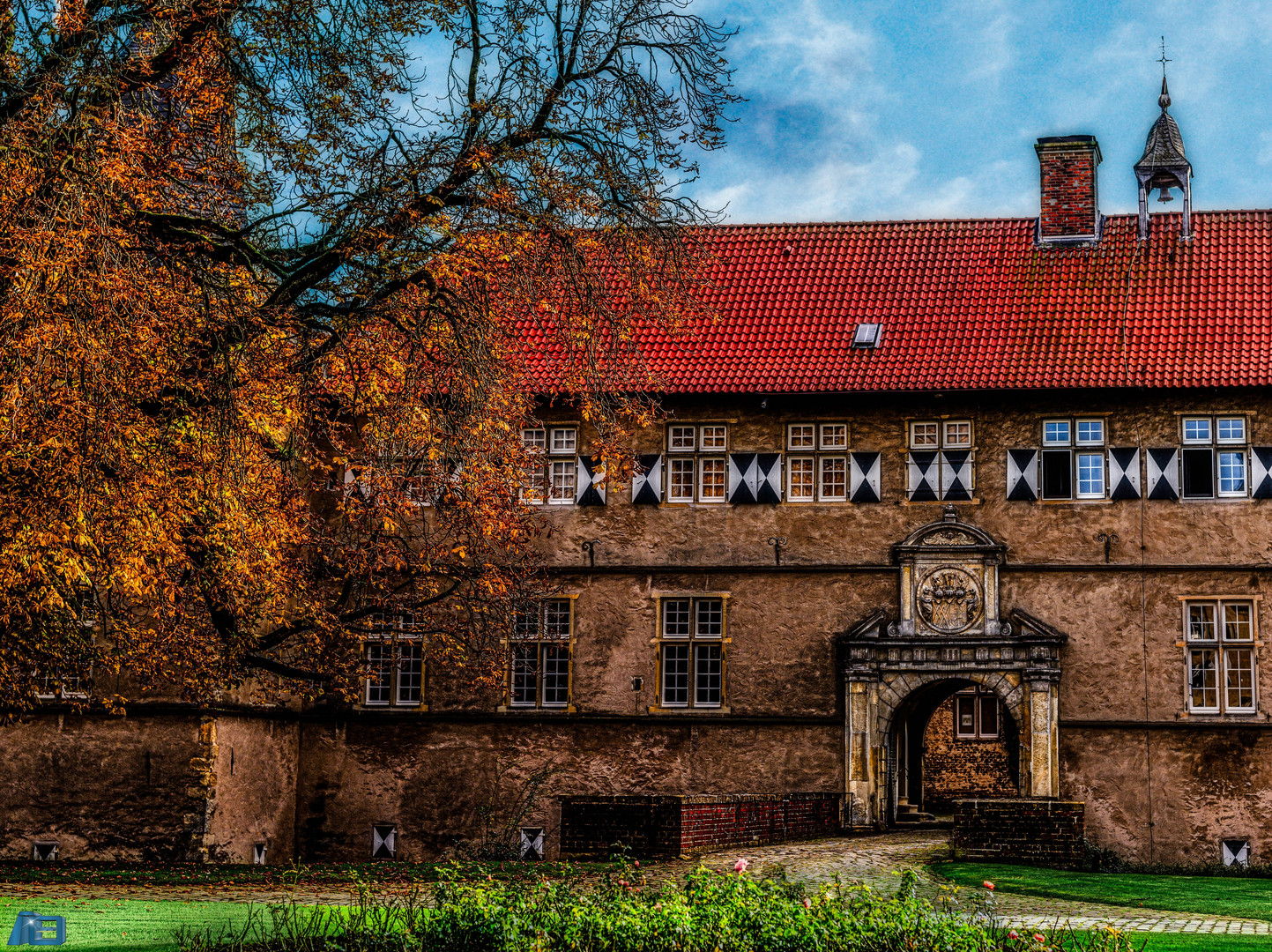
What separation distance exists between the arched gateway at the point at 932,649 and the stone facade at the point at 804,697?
0.04 m

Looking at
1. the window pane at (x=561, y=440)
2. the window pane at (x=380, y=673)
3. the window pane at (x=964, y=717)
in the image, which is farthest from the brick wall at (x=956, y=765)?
the window pane at (x=380, y=673)

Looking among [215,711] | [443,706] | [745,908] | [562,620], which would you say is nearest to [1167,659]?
[562,620]

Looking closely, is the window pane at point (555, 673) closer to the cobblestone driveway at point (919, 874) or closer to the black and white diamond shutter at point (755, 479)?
the black and white diamond shutter at point (755, 479)

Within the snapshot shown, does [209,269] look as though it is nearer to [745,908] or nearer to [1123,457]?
[745,908]

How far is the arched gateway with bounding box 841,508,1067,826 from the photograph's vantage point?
2264 centimetres

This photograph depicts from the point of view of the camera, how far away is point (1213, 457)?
22688mm

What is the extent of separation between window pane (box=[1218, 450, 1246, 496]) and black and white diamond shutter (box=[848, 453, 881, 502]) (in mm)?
4797

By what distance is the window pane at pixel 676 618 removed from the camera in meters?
23.9

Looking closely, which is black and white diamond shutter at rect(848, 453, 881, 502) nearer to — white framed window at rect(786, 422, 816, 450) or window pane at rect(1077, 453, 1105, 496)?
white framed window at rect(786, 422, 816, 450)

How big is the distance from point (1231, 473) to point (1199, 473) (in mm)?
441

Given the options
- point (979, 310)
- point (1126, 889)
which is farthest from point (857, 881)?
point (979, 310)

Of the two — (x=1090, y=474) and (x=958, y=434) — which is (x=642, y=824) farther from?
(x=1090, y=474)

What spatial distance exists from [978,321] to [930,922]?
16117mm

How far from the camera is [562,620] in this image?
24250mm
